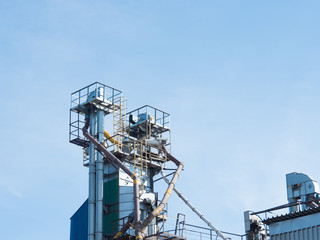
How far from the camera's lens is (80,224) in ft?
180

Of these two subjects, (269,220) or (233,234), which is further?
(233,234)

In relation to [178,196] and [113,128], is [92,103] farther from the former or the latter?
[178,196]

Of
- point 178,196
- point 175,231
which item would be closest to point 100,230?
point 175,231

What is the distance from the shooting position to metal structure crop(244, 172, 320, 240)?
3853cm

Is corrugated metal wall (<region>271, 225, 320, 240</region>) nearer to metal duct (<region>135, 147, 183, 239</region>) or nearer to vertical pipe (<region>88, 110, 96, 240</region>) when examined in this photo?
metal duct (<region>135, 147, 183, 239</region>)

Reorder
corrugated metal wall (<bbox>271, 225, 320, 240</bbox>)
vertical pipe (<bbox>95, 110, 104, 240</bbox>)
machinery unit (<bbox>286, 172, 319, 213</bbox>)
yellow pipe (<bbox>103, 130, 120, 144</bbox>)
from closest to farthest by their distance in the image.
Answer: corrugated metal wall (<bbox>271, 225, 320, 240</bbox>)
machinery unit (<bbox>286, 172, 319, 213</bbox>)
vertical pipe (<bbox>95, 110, 104, 240</bbox>)
yellow pipe (<bbox>103, 130, 120, 144</bbox>)

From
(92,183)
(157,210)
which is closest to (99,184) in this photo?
(92,183)

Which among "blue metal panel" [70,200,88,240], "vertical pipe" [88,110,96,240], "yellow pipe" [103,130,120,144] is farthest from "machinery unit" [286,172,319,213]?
"blue metal panel" [70,200,88,240]

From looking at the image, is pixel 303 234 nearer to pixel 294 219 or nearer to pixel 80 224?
pixel 294 219

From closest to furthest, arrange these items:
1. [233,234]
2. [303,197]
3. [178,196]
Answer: [303,197] < [233,234] < [178,196]

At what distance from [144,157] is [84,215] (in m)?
6.93

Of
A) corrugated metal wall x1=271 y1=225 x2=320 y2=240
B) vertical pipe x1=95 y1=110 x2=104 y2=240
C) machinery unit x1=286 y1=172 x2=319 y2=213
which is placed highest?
vertical pipe x1=95 y1=110 x2=104 y2=240

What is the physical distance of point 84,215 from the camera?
179 feet

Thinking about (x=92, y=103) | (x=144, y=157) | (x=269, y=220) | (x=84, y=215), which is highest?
(x=92, y=103)
